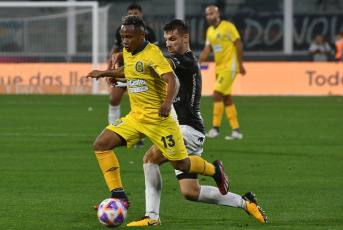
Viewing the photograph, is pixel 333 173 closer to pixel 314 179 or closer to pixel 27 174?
pixel 314 179

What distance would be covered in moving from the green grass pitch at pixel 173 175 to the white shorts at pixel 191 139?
0.56 metres

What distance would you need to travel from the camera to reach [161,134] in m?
6.31

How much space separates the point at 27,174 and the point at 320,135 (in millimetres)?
6554

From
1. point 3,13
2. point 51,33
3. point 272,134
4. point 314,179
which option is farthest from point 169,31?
point 3,13

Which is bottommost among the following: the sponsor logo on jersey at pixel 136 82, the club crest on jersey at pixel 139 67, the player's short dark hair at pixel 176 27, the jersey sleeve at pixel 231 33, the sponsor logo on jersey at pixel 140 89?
the sponsor logo on jersey at pixel 140 89

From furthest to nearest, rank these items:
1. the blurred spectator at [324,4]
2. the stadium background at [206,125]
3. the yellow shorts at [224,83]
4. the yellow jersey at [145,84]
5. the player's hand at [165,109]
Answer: the blurred spectator at [324,4] → the yellow shorts at [224,83] → the stadium background at [206,125] → the yellow jersey at [145,84] → the player's hand at [165,109]

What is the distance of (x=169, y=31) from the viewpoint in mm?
6727

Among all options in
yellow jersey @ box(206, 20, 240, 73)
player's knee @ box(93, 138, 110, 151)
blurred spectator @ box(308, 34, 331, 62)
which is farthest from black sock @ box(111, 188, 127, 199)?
blurred spectator @ box(308, 34, 331, 62)

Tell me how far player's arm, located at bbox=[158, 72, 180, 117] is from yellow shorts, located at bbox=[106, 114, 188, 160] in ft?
0.94

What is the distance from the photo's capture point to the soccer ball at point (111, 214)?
20.2 feet

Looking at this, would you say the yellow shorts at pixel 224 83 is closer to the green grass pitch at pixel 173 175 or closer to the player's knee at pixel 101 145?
the green grass pitch at pixel 173 175

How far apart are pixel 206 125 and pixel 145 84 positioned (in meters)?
9.68

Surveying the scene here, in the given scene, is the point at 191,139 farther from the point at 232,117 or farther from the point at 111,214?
the point at 232,117

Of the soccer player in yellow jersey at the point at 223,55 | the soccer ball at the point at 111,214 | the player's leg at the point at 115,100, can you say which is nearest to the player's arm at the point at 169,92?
the soccer ball at the point at 111,214
